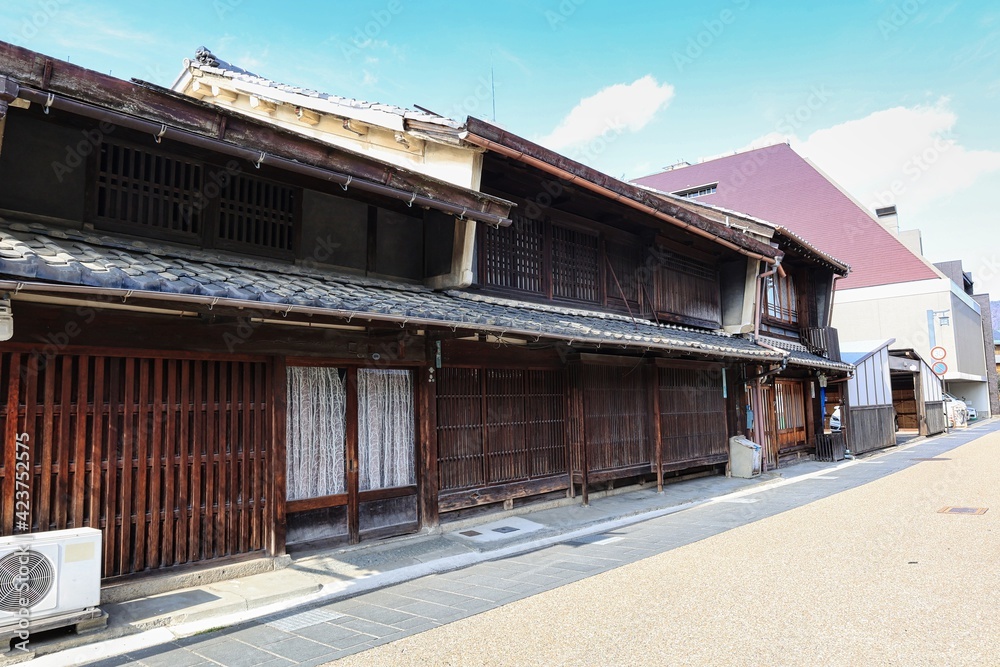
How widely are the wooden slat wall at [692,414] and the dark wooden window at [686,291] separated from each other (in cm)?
145

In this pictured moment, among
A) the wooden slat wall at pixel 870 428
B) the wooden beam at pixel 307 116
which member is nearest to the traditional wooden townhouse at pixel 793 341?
the wooden slat wall at pixel 870 428

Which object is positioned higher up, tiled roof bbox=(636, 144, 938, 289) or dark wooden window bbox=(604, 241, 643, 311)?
tiled roof bbox=(636, 144, 938, 289)

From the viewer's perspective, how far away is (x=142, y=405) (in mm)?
6691

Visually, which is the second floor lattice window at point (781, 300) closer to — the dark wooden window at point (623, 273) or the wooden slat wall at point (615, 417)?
the dark wooden window at point (623, 273)

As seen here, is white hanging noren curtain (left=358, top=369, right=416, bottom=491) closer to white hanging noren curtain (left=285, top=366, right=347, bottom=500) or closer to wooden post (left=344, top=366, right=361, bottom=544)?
wooden post (left=344, top=366, right=361, bottom=544)

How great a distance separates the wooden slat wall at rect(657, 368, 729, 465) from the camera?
1420 centimetres

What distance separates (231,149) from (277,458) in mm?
3567

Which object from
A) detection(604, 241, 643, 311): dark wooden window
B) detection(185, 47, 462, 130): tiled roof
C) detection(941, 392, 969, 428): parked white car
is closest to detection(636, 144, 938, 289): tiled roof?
detection(941, 392, 969, 428): parked white car

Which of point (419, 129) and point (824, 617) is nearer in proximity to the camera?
point (824, 617)

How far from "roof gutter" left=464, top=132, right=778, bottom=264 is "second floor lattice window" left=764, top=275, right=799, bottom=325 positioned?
18.0 feet

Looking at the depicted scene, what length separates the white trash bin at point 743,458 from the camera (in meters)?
16.0

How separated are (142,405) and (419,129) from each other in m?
5.52

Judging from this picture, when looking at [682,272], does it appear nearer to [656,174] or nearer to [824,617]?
[824,617]

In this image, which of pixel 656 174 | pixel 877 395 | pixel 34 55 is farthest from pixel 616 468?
pixel 656 174
